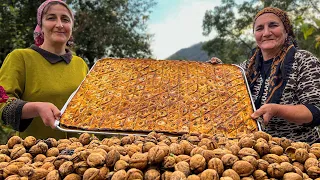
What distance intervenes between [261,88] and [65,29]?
1.72 metres

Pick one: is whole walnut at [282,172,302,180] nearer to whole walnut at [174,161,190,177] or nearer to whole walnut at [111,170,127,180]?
whole walnut at [174,161,190,177]

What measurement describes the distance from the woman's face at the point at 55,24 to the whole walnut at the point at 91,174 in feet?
5.84

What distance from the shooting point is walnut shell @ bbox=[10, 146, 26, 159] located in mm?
1652

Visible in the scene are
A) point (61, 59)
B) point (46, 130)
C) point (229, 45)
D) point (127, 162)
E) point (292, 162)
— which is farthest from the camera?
point (229, 45)

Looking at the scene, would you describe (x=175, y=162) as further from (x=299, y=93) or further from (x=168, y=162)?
(x=299, y=93)

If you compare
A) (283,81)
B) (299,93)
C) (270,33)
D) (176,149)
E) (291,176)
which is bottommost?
(291,176)

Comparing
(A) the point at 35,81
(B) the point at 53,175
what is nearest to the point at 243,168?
(B) the point at 53,175

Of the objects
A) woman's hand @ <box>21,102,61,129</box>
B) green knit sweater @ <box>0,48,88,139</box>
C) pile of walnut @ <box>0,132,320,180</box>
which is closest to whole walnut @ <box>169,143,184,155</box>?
Result: pile of walnut @ <box>0,132,320,180</box>

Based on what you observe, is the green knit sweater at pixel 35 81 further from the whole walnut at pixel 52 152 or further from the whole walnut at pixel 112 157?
the whole walnut at pixel 112 157

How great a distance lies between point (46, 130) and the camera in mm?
2744

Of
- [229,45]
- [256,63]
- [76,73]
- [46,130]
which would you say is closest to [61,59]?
[76,73]

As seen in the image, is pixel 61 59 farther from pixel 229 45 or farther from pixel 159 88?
pixel 229 45

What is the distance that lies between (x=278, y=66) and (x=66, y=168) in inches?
77.0

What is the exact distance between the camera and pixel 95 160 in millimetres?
1381
